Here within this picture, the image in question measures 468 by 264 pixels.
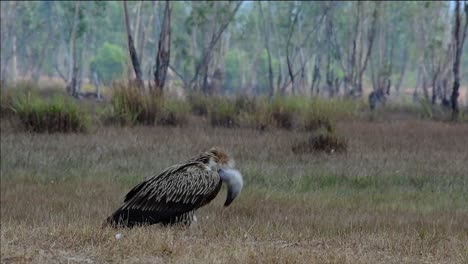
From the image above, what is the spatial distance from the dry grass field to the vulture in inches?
9.3

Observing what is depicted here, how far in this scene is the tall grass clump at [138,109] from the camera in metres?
16.9

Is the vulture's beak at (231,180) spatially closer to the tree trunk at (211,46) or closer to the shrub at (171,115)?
the shrub at (171,115)

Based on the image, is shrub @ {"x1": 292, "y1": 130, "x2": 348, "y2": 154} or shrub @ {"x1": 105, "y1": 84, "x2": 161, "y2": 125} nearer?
shrub @ {"x1": 292, "y1": 130, "x2": 348, "y2": 154}

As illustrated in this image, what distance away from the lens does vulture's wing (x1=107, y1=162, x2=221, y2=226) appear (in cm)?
623

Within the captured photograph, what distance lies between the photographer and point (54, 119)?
15.2 metres

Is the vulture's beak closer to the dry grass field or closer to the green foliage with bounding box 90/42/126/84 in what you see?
the dry grass field

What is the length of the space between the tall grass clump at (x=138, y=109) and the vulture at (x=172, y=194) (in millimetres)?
10468

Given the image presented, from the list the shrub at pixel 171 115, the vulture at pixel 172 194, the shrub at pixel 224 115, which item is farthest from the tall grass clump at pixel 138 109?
the vulture at pixel 172 194

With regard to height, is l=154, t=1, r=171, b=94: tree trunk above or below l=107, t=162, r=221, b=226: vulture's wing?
above

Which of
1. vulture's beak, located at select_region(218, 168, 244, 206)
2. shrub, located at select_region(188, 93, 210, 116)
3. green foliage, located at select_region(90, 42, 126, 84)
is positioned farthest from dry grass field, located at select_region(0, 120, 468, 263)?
green foliage, located at select_region(90, 42, 126, 84)

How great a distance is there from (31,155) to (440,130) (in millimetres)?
9004

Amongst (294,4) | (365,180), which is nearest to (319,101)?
(365,180)

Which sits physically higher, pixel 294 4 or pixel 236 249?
pixel 294 4

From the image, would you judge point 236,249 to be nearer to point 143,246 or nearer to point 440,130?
point 143,246
